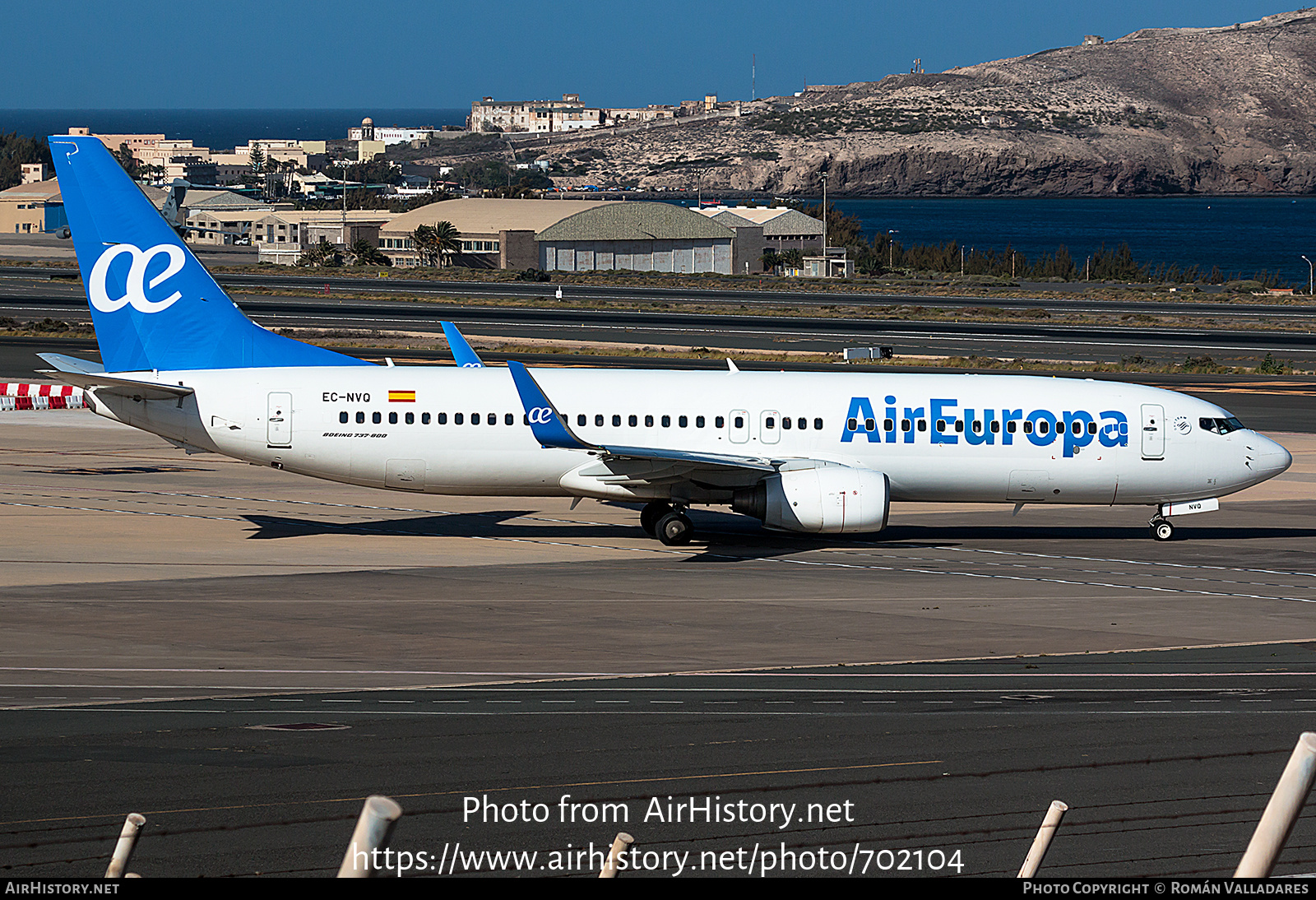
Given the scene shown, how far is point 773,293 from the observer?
131250 millimetres

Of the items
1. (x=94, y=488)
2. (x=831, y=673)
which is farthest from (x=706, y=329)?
(x=831, y=673)

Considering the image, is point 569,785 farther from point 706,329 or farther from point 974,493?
point 706,329

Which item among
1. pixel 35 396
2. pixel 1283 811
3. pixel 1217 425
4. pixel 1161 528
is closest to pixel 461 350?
pixel 1161 528

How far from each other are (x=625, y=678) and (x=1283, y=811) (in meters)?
16.7

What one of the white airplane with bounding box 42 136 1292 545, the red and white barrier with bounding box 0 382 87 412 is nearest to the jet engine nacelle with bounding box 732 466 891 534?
the white airplane with bounding box 42 136 1292 545

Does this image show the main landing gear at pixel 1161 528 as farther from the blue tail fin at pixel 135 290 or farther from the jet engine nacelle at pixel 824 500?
the blue tail fin at pixel 135 290

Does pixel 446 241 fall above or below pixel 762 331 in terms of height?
above

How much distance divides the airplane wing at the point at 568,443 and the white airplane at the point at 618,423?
4.8 inches

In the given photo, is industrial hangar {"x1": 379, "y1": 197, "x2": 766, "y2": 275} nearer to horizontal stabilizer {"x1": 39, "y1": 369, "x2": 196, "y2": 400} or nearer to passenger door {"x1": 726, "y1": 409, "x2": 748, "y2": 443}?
passenger door {"x1": 726, "y1": 409, "x2": 748, "y2": 443}

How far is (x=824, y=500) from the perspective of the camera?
33.9m

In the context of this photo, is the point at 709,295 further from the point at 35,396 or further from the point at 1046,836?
the point at 1046,836

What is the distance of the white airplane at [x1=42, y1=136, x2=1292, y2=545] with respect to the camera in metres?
35.0

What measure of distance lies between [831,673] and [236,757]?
9765mm

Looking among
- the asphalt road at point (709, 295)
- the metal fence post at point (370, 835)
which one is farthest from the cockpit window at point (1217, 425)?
the asphalt road at point (709, 295)
